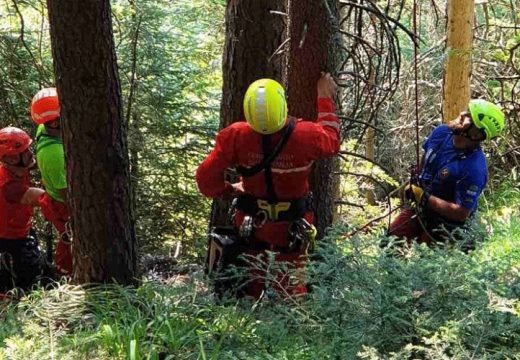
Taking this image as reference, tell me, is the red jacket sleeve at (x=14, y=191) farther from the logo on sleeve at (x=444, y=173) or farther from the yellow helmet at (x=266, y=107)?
the logo on sleeve at (x=444, y=173)

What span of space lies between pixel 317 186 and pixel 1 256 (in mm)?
3014

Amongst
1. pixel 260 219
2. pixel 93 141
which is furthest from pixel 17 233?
pixel 260 219

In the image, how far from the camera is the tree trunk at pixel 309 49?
14.3ft

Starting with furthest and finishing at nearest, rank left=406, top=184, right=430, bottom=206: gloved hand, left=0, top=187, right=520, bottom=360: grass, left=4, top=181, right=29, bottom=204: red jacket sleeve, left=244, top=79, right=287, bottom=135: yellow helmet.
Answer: left=406, top=184, right=430, bottom=206: gloved hand < left=4, top=181, right=29, bottom=204: red jacket sleeve < left=244, top=79, right=287, bottom=135: yellow helmet < left=0, top=187, right=520, bottom=360: grass

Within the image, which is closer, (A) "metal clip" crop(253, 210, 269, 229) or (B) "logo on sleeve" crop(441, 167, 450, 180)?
(A) "metal clip" crop(253, 210, 269, 229)

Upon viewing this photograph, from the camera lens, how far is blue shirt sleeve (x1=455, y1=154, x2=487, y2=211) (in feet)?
18.2

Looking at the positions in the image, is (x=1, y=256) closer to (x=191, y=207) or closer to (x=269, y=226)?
(x=269, y=226)

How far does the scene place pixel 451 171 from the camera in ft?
18.7

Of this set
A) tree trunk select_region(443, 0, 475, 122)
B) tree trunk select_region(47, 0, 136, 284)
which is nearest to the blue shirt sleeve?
tree trunk select_region(47, 0, 136, 284)

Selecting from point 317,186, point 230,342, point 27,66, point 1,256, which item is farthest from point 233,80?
point 27,66

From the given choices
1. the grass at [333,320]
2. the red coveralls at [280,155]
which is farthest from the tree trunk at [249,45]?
the grass at [333,320]

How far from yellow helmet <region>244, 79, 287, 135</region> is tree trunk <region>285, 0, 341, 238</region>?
343 millimetres

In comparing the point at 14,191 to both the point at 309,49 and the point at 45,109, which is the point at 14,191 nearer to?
the point at 45,109

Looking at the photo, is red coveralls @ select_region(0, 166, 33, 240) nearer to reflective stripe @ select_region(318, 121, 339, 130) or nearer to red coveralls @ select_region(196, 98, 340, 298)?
red coveralls @ select_region(196, 98, 340, 298)
